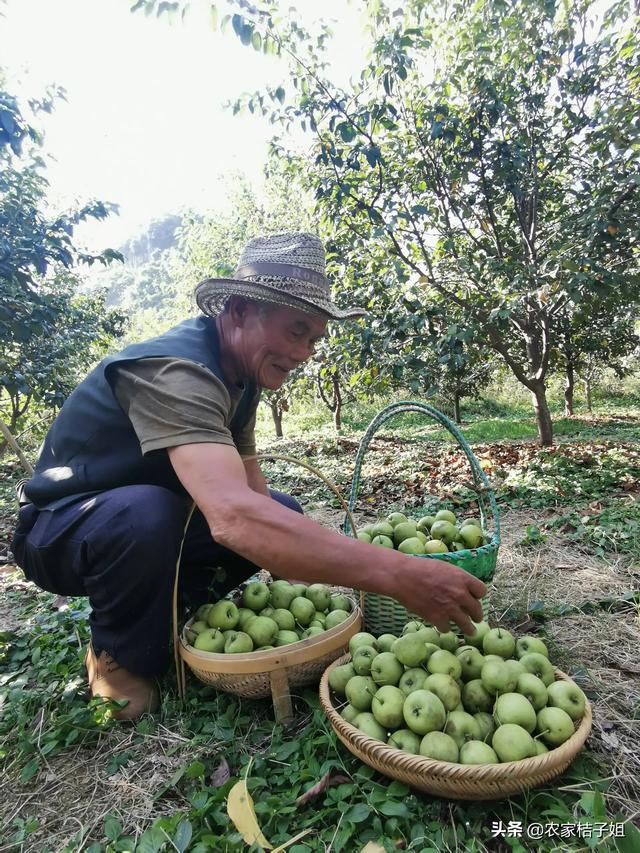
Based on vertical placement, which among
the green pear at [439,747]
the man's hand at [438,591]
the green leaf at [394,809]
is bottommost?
the green leaf at [394,809]

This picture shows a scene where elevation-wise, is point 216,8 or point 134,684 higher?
point 216,8

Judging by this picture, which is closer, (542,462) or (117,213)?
(117,213)

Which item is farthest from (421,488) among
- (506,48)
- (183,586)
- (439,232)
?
(506,48)

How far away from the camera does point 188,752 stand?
5.95ft

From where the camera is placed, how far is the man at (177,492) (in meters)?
1.54

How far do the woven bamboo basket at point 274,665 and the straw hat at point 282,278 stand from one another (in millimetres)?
1182

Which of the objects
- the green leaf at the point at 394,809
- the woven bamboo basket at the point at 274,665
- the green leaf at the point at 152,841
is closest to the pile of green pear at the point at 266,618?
the woven bamboo basket at the point at 274,665

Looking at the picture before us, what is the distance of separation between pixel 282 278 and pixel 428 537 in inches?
54.5

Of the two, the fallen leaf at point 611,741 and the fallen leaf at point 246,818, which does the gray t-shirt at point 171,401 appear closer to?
the fallen leaf at point 246,818

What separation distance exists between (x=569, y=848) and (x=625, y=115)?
5.11 m

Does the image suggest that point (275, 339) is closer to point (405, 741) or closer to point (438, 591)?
point (438, 591)

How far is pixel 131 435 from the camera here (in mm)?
2113

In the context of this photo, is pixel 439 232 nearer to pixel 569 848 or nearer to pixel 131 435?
pixel 131 435

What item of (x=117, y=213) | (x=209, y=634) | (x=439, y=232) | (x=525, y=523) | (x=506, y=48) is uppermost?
(x=506, y=48)
